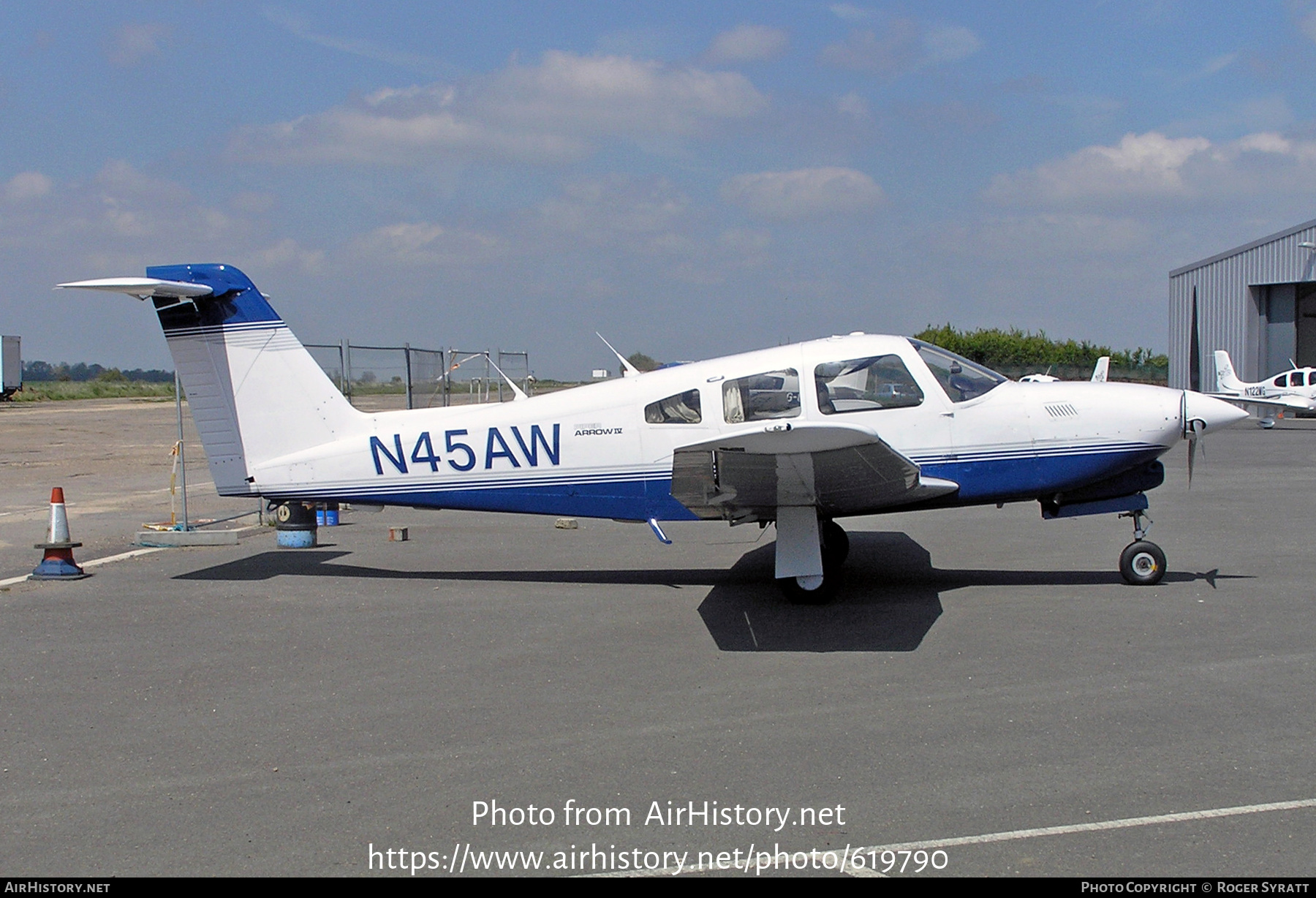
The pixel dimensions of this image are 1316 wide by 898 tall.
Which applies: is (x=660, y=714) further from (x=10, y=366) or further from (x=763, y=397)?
(x=10, y=366)

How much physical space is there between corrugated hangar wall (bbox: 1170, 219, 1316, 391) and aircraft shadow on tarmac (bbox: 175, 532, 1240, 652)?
3632cm

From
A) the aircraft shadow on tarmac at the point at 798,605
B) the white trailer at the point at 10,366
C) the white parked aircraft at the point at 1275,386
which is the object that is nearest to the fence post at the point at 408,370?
the aircraft shadow on tarmac at the point at 798,605

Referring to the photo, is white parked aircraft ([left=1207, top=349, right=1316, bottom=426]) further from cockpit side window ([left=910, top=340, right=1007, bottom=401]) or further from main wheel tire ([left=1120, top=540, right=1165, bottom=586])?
cockpit side window ([left=910, top=340, right=1007, bottom=401])

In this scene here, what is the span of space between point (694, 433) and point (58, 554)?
5.91m

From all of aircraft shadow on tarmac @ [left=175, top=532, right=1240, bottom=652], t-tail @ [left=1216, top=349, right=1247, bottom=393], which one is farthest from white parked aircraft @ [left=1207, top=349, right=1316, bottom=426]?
aircraft shadow on tarmac @ [left=175, top=532, right=1240, bottom=652]

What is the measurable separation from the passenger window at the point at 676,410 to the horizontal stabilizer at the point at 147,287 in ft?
13.4

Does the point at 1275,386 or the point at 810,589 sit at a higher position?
the point at 1275,386

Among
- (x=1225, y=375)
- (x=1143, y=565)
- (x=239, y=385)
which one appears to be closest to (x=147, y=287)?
(x=239, y=385)

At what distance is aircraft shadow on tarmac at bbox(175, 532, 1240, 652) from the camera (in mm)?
6758

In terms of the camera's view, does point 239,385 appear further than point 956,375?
Yes

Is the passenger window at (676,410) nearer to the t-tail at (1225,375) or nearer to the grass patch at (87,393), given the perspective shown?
the t-tail at (1225,375)

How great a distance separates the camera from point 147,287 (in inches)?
327

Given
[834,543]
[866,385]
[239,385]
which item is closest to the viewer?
[866,385]

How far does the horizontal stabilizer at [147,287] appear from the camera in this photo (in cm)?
794
